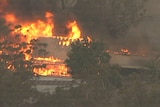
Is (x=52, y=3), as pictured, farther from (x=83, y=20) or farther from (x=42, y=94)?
(x=42, y=94)

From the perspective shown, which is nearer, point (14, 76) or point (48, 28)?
point (14, 76)

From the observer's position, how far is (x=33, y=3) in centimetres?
4125

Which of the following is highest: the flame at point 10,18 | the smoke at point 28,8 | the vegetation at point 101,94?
the smoke at point 28,8

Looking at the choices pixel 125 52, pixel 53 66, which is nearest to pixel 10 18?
pixel 53 66

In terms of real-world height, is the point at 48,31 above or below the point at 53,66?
above

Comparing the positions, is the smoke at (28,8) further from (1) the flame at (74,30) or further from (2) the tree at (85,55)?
A: (2) the tree at (85,55)

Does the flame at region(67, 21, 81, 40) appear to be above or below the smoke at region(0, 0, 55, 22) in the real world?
below

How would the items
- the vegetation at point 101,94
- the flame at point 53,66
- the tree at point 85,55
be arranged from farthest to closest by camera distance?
the flame at point 53,66
the tree at point 85,55
the vegetation at point 101,94

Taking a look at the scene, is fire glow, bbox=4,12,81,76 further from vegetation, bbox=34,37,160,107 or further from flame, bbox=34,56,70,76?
vegetation, bbox=34,37,160,107

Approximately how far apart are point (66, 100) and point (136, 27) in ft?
98.1

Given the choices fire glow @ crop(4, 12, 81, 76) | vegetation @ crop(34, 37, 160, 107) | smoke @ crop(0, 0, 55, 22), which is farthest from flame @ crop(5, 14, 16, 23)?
vegetation @ crop(34, 37, 160, 107)

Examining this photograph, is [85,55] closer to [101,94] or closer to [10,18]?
[101,94]

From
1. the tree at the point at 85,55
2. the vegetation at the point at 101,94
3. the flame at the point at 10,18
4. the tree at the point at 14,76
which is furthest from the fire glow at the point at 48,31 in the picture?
the vegetation at the point at 101,94

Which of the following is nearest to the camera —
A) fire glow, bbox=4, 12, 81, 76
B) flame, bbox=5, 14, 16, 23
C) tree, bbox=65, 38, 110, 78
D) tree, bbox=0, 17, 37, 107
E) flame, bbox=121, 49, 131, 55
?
tree, bbox=0, 17, 37, 107
